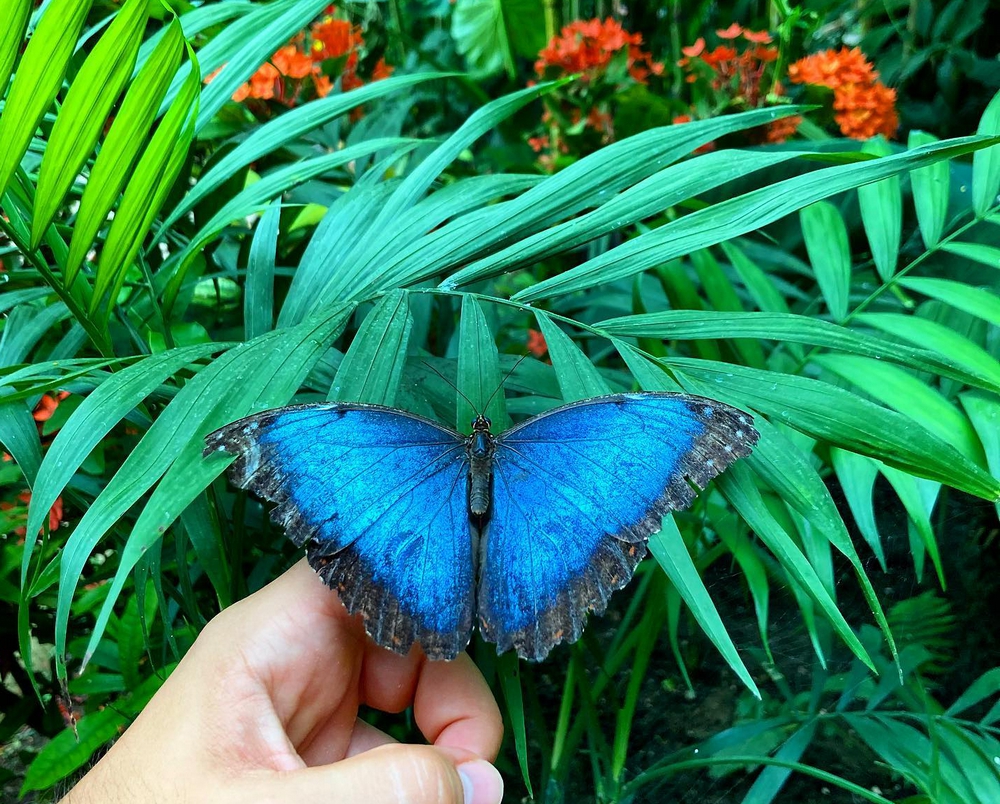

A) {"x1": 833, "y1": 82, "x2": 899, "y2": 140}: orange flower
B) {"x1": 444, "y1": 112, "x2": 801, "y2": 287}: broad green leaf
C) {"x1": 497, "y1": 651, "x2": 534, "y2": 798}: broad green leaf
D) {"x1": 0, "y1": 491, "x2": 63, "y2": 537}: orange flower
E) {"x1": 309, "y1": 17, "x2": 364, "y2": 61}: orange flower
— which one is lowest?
{"x1": 497, "y1": 651, "x2": 534, "y2": 798}: broad green leaf

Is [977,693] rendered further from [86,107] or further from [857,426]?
[86,107]

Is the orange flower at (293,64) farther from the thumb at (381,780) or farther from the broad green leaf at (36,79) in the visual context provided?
the thumb at (381,780)

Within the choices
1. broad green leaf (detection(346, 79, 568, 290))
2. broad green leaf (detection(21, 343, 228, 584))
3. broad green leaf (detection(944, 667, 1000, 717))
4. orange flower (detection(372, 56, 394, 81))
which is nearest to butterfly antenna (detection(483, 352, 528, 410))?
broad green leaf (detection(346, 79, 568, 290))

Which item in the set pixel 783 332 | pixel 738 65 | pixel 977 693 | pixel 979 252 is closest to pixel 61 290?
pixel 783 332

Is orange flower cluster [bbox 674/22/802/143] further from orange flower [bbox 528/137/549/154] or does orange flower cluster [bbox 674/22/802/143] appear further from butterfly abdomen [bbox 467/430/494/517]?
butterfly abdomen [bbox 467/430/494/517]

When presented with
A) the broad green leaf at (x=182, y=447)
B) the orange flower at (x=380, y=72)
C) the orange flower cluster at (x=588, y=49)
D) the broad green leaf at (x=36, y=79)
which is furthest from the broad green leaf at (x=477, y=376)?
the orange flower at (x=380, y=72)

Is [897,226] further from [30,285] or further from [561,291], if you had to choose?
[30,285]
